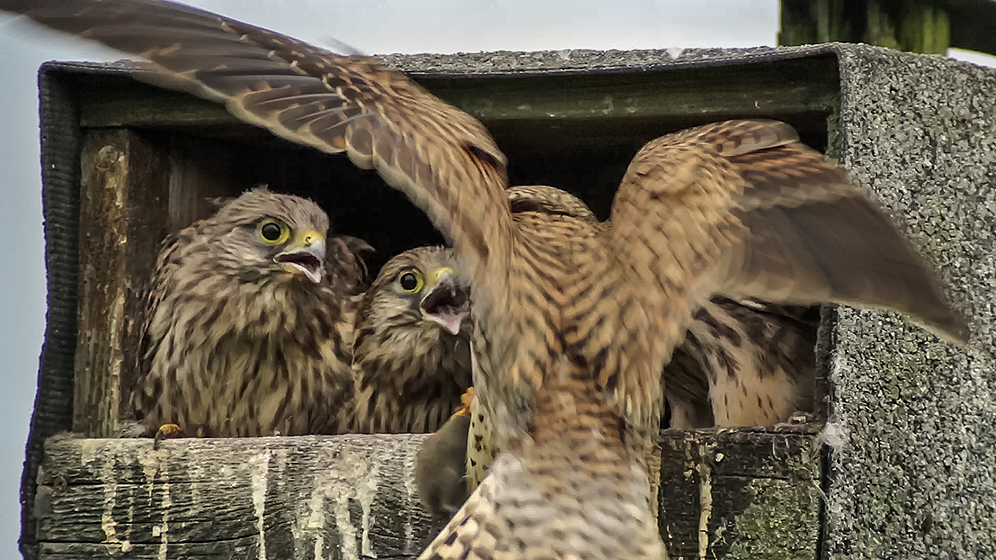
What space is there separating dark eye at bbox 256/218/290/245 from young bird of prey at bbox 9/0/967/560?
42.3 inches

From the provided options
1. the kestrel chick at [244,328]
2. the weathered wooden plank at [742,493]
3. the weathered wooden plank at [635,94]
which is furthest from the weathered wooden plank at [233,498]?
the weathered wooden plank at [635,94]

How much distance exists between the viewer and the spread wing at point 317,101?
5.37 ft

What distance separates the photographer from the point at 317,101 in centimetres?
172

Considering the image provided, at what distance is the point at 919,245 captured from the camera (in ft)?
7.66

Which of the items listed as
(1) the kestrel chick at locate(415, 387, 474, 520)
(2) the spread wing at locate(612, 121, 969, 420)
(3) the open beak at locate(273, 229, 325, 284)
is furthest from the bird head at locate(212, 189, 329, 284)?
(2) the spread wing at locate(612, 121, 969, 420)

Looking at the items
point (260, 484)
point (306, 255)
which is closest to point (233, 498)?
point (260, 484)

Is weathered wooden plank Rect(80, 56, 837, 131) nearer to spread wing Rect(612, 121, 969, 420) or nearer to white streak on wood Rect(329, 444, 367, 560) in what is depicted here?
spread wing Rect(612, 121, 969, 420)

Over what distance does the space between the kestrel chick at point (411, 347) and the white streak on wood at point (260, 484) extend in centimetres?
65

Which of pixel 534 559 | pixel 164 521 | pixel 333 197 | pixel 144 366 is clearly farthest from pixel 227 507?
pixel 333 197

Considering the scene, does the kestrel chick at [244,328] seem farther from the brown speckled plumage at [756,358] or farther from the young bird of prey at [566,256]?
the young bird of prey at [566,256]

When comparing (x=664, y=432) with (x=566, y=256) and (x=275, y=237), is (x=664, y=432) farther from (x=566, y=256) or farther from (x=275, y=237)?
(x=275, y=237)

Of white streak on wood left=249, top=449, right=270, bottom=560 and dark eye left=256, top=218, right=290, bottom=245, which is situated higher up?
dark eye left=256, top=218, right=290, bottom=245

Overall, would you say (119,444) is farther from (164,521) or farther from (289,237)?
(289,237)

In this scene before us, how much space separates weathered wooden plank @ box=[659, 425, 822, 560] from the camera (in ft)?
7.33
